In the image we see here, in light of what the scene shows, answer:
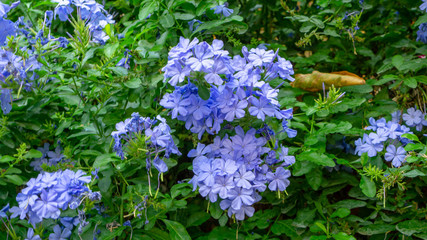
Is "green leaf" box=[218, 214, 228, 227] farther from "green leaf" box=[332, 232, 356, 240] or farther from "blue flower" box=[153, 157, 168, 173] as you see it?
"green leaf" box=[332, 232, 356, 240]

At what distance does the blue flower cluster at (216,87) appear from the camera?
4.26 feet

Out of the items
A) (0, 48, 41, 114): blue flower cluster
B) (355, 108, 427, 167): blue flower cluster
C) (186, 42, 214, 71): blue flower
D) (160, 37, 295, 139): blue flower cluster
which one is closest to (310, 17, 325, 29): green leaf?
(355, 108, 427, 167): blue flower cluster

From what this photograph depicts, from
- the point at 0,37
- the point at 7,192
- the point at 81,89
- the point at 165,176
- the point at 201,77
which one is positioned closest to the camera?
the point at 201,77

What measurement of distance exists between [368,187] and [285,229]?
339mm

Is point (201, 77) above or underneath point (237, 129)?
above

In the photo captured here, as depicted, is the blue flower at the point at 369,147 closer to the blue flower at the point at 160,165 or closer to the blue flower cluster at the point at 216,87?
the blue flower cluster at the point at 216,87

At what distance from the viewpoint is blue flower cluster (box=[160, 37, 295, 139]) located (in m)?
1.30

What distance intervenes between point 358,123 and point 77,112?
116 cm

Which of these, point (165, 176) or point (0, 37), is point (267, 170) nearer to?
point (165, 176)

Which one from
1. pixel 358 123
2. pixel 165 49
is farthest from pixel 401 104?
pixel 165 49

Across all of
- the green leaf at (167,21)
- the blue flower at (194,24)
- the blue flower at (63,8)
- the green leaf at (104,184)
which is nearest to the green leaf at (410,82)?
the blue flower at (194,24)

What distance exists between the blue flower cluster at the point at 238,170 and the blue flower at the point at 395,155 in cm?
42

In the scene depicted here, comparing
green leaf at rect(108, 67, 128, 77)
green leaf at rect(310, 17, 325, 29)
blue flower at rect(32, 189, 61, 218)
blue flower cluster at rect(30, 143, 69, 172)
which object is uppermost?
green leaf at rect(108, 67, 128, 77)

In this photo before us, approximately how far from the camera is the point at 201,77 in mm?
1341
